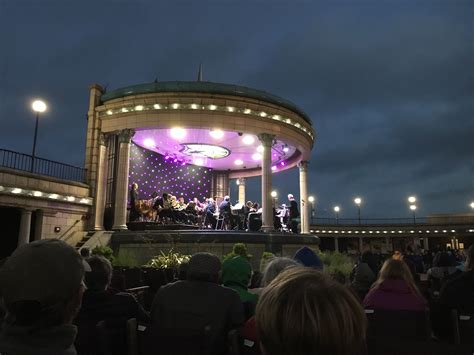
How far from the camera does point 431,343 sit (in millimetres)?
2432

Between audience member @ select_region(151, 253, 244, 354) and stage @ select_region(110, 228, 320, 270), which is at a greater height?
stage @ select_region(110, 228, 320, 270)

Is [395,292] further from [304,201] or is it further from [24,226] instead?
[304,201]

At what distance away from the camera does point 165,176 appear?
27.1 m

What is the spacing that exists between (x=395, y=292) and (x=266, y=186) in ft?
51.9

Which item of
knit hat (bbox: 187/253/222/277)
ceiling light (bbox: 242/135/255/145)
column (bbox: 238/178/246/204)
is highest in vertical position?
ceiling light (bbox: 242/135/255/145)

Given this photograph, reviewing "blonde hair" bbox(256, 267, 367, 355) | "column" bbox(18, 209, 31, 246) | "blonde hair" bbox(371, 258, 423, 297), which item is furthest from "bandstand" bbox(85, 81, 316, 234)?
"blonde hair" bbox(256, 267, 367, 355)

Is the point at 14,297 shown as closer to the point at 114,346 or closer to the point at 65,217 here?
the point at 114,346

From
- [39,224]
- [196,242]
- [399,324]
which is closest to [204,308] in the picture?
[399,324]

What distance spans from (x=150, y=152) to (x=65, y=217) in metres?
7.56

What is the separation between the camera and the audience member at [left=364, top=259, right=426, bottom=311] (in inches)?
185

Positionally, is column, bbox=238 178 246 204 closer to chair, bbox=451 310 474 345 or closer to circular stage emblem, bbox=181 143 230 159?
circular stage emblem, bbox=181 143 230 159

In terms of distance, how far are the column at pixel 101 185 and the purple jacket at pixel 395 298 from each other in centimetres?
1866

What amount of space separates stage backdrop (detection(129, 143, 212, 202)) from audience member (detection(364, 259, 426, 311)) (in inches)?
817

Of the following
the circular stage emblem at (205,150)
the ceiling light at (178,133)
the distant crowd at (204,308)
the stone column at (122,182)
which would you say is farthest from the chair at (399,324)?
the circular stage emblem at (205,150)
